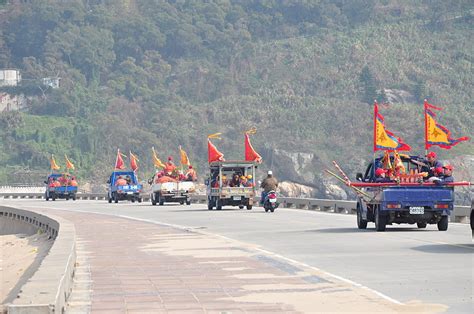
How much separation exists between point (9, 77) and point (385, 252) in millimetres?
168031

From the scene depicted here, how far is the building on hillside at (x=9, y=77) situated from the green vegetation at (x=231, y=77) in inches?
65.0

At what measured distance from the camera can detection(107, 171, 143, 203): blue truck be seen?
7731 centimetres

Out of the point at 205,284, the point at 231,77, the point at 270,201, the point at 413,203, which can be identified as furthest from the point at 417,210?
the point at 231,77

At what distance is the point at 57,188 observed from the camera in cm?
8925

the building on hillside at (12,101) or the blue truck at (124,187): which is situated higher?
the building on hillside at (12,101)

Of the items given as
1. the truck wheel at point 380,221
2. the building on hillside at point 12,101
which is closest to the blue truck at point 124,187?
the truck wheel at point 380,221

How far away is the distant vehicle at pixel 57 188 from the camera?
292 feet

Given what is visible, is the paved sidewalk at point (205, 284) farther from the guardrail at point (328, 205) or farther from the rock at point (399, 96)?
the rock at point (399, 96)

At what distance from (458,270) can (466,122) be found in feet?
453

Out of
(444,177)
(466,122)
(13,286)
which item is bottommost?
(13,286)

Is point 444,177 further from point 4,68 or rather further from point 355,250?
point 4,68

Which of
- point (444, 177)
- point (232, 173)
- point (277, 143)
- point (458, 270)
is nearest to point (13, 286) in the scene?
point (458, 270)

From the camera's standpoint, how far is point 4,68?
633ft

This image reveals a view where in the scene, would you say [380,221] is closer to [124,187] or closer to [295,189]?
[124,187]
